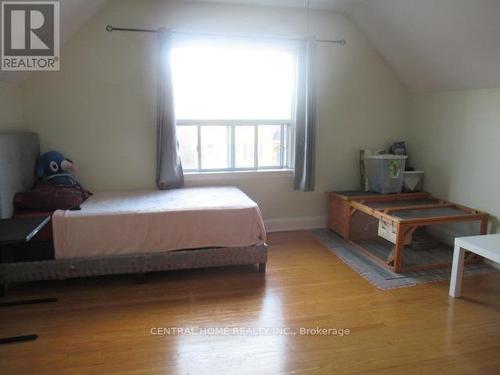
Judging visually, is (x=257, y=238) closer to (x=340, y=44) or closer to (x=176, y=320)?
(x=176, y=320)

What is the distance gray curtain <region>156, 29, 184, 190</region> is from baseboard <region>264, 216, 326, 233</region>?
3.81ft

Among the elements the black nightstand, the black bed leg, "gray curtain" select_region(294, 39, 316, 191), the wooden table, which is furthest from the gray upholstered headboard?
the wooden table

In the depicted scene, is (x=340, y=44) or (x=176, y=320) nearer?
(x=176, y=320)

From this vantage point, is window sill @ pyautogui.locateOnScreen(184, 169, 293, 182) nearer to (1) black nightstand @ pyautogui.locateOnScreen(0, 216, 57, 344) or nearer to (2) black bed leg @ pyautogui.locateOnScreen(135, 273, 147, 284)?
(2) black bed leg @ pyautogui.locateOnScreen(135, 273, 147, 284)

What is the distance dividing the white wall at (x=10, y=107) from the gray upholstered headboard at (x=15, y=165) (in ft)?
0.43

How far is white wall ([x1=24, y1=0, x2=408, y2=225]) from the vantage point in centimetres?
336

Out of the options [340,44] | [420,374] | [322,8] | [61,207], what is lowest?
[420,374]

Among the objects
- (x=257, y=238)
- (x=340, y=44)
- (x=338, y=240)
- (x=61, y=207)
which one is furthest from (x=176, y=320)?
(x=340, y=44)

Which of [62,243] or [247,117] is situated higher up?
[247,117]

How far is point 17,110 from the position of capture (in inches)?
126

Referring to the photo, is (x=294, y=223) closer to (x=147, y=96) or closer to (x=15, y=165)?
(x=147, y=96)

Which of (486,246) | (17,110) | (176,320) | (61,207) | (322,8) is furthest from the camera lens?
(322,8)

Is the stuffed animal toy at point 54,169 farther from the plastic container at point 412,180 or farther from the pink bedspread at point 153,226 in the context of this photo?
the plastic container at point 412,180

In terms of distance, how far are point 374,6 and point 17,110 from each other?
3436 mm
